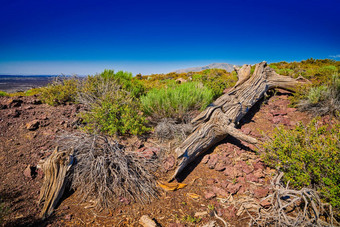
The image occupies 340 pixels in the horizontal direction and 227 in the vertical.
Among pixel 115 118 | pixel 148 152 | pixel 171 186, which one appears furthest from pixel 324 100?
pixel 115 118

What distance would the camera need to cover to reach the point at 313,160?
2395 millimetres

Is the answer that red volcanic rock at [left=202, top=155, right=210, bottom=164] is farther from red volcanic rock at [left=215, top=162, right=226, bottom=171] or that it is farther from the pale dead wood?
the pale dead wood

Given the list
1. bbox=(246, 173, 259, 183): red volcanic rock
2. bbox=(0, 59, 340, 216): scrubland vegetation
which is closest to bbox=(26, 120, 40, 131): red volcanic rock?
bbox=(0, 59, 340, 216): scrubland vegetation

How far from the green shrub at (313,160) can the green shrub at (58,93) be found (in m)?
5.22

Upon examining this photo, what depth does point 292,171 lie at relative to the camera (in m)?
2.52

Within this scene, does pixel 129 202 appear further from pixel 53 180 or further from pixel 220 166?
pixel 220 166

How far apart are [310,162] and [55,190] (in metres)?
3.69

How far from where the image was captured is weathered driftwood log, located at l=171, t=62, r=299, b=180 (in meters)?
3.29

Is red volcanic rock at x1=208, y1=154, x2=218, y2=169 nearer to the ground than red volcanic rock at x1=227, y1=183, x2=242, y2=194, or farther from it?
farther from it

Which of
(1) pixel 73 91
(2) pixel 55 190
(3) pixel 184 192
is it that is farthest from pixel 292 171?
(1) pixel 73 91

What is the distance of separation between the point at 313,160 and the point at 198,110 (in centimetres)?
256

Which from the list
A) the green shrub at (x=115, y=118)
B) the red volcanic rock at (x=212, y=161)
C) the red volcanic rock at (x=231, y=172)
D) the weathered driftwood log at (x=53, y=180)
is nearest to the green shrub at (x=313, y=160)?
the red volcanic rock at (x=231, y=172)

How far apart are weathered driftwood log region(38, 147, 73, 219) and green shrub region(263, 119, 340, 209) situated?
3.27 meters

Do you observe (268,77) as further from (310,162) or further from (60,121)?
(60,121)
